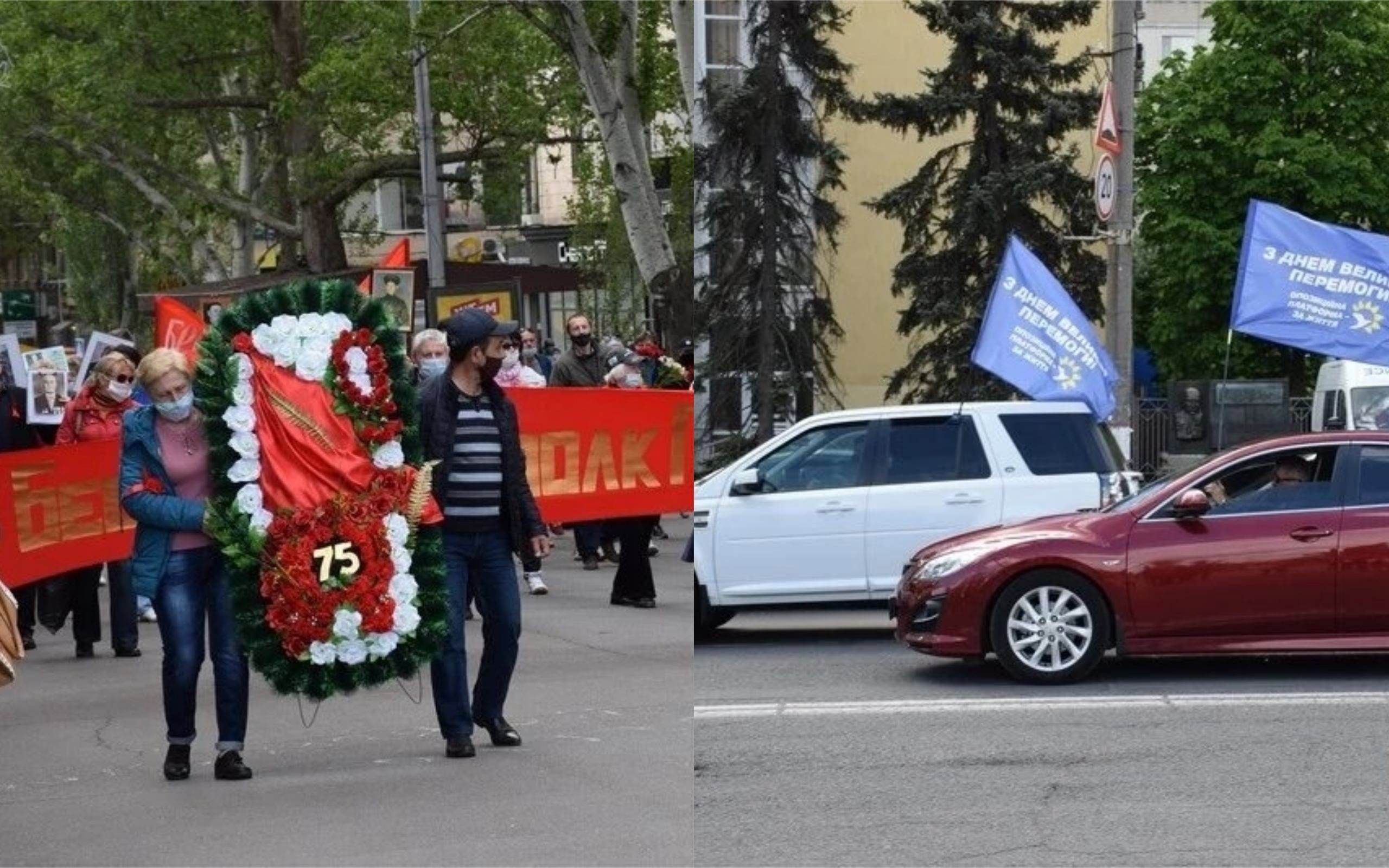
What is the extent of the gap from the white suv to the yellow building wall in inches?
822

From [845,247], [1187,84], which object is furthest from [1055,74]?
[1187,84]

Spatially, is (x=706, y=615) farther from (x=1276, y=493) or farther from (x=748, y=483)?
(x=1276, y=493)

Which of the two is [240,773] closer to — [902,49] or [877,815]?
[877,815]

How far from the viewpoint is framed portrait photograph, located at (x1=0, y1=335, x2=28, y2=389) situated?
15758mm

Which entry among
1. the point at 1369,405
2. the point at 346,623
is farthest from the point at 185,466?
the point at 1369,405

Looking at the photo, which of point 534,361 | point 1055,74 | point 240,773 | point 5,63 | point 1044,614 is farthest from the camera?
point 5,63

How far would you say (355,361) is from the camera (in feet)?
29.5

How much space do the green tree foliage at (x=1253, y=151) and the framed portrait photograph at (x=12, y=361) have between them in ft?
106

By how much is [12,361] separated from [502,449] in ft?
25.7

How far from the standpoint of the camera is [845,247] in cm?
3875

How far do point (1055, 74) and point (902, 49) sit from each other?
6.48m

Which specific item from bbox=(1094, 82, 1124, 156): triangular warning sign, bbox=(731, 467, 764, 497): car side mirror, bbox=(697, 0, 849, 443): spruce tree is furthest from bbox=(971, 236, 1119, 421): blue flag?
bbox=(697, 0, 849, 443): spruce tree

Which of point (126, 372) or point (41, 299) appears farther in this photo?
point (41, 299)

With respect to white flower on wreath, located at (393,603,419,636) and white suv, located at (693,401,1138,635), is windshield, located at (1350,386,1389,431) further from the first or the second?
white flower on wreath, located at (393,603,419,636)
